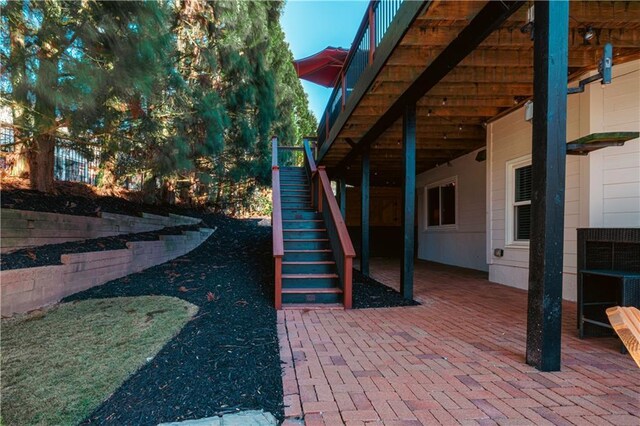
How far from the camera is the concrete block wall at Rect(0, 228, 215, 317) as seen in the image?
3.77 meters

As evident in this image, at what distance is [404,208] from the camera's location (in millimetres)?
5012

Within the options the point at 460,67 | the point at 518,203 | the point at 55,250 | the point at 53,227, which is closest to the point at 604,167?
the point at 518,203

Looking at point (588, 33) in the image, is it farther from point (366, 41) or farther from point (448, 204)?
point (448, 204)

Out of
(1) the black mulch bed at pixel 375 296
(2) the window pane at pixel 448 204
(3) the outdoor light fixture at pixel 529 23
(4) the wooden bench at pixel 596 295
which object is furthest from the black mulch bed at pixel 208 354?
(2) the window pane at pixel 448 204

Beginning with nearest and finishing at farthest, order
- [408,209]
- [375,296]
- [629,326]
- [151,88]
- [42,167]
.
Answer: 1. [629,326]
2. [151,88]
3. [408,209]
4. [375,296]
5. [42,167]

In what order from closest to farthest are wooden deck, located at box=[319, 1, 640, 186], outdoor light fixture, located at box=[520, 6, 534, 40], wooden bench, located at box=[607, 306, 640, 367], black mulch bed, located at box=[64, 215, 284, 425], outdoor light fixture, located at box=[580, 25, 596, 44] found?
wooden bench, located at box=[607, 306, 640, 367] < black mulch bed, located at box=[64, 215, 284, 425] < outdoor light fixture, located at box=[520, 6, 534, 40] < wooden deck, located at box=[319, 1, 640, 186] < outdoor light fixture, located at box=[580, 25, 596, 44]

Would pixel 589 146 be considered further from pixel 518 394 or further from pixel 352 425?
pixel 352 425

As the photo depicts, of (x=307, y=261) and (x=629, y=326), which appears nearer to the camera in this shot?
(x=629, y=326)

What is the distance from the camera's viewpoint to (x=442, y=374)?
2.49 meters

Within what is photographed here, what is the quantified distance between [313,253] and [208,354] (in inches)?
109

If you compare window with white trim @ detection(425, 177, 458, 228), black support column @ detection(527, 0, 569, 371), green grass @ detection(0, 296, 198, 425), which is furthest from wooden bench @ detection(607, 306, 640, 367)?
window with white trim @ detection(425, 177, 458, 228)

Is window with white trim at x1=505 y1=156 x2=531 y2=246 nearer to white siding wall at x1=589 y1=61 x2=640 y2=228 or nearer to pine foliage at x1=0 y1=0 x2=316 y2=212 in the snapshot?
white siding wall at x1=589 y1=61 x2=640 y2=228

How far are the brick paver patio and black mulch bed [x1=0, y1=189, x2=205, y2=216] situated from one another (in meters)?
3.96

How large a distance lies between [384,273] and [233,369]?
530 centimetres
